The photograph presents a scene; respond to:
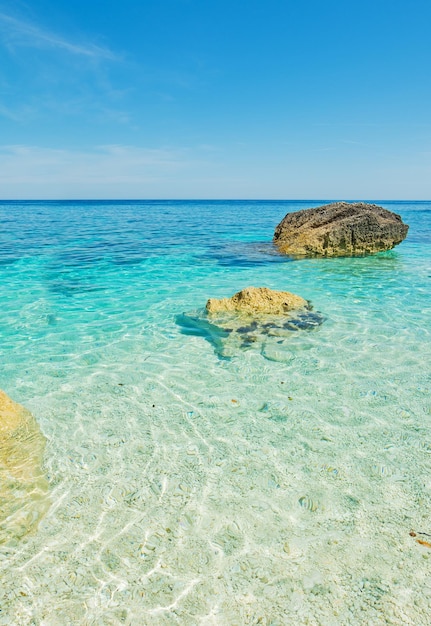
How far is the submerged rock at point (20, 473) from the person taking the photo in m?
2.99

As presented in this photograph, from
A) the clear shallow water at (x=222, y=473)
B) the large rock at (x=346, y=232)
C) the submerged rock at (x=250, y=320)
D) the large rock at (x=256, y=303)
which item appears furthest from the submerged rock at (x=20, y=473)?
the large rock at (x=346, y=232)

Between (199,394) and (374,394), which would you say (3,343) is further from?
(374,394)

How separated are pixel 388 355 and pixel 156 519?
4.53 m

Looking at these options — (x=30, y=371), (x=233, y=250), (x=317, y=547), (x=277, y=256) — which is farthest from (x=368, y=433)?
(x=233, y=250)

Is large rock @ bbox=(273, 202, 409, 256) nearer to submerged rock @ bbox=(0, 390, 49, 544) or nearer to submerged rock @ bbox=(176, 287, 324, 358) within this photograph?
submerged rock @ bbox=(176, 287, 324, 358)

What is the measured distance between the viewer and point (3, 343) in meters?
6.66

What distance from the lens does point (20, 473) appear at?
11.4ft

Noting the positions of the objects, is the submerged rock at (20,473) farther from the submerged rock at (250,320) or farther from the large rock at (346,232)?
the large rock at (346,232)

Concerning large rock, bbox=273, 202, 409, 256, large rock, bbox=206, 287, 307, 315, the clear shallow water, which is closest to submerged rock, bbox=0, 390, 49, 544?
the clear shallow water

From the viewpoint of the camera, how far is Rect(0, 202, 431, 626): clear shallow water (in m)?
2.46

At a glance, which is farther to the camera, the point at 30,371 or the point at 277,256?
the point at 277,256

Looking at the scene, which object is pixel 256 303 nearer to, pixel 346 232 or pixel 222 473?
pixel 222 473

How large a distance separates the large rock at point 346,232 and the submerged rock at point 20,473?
44.8 feet

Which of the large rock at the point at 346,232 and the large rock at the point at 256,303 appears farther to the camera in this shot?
the large rock at the point at 346,232
